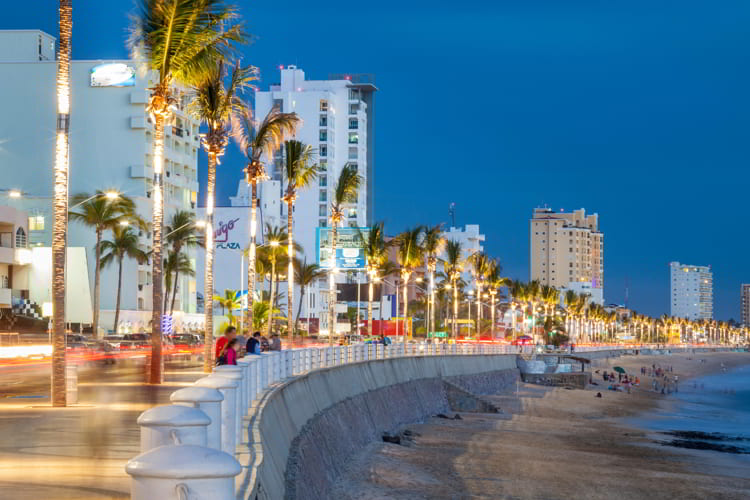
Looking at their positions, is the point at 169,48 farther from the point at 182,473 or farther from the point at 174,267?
the point at 174,267

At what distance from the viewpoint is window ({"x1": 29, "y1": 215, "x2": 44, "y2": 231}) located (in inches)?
3490

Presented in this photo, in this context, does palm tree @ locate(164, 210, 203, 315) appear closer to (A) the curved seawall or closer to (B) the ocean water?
(A) the curved seawall

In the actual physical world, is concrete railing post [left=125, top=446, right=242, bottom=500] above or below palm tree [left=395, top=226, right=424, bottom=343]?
below

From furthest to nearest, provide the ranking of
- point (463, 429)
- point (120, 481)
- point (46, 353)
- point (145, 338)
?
1. point (145, 338)
2. point (46, 353)
3. point (463, 429)
4. point (120, 481)

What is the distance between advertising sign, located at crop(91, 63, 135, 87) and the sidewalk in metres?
84.3

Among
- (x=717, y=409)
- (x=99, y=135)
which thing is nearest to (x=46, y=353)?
(x=717, y=409)

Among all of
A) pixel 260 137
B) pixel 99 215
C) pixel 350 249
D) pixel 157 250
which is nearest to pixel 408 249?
pixel 350 249

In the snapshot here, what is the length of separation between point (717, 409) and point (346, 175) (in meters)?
37.4

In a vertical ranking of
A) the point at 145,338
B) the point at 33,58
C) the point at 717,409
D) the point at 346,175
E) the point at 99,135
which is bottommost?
the point at 717,409

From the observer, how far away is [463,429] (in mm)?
43000

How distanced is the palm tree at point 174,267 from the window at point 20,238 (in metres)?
19.6

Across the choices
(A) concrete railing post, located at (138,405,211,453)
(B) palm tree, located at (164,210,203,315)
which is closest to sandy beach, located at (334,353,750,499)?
(A) concrete railing post, located at (138,405,211,453)

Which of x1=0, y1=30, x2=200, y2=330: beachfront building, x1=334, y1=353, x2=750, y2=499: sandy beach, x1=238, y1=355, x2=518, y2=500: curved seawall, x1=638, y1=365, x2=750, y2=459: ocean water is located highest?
x1=0, y1=30, x2=200, y2=330: beachfront building

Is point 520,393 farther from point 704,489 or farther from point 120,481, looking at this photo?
point 120,481
